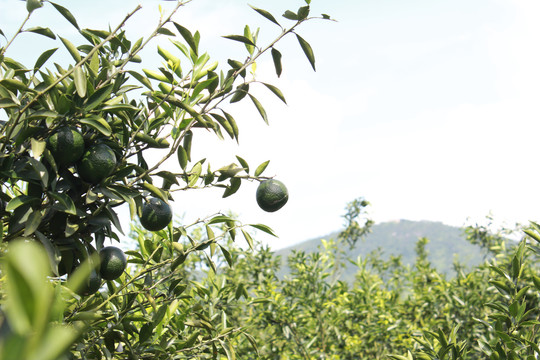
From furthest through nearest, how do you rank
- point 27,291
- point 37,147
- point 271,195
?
point 271,195 < point 37,147 < point 27,291

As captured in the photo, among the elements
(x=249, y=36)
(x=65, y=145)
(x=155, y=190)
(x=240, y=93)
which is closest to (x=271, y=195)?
(x=240, y=93)

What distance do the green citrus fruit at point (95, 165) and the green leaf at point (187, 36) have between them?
57 cm

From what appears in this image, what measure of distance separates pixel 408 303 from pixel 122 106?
19.1 feet

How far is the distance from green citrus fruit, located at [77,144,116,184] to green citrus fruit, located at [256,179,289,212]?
0.73 metres

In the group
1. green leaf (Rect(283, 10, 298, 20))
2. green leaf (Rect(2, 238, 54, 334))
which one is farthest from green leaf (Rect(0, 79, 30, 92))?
green leaf (Rect(2, 238, 54, 334))

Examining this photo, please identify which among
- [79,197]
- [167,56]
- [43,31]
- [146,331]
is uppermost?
[43,31]

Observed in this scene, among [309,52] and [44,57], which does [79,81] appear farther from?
[309,52]

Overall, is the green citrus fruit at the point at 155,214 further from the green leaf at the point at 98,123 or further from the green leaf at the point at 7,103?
the green leaf at the point at 7,103

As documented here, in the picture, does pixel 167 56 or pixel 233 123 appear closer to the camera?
pixel 233 123

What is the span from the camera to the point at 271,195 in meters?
2.30

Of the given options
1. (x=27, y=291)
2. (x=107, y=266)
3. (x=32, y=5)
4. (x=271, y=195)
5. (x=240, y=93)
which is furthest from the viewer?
(x=271, y=195)

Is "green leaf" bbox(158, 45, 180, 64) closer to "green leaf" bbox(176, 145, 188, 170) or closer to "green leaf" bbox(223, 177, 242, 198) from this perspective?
"green leaf" bbox(176, 145, 188, 170)

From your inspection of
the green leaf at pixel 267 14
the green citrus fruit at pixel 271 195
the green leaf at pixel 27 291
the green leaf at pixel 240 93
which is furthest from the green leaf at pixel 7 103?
the green leaf at pixel 27 291

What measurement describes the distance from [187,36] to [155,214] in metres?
0.74
